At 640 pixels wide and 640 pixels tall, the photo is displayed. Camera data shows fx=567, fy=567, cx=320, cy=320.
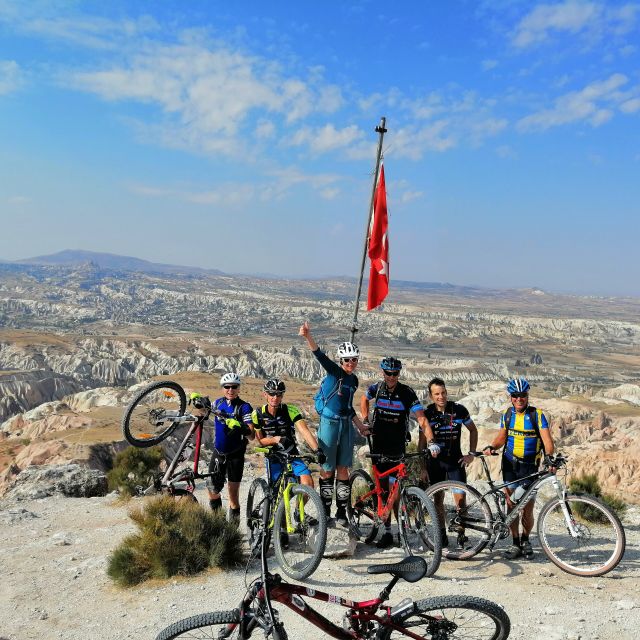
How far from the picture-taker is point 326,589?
20.6 feet

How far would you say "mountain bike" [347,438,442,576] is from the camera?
20.9 feet

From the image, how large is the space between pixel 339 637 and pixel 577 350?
18173 cm

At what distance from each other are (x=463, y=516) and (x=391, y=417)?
150 centimetres

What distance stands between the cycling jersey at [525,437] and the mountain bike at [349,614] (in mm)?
3027

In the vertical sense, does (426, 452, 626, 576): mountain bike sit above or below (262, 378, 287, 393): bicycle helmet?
below

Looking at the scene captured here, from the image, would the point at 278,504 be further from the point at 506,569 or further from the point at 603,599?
the point at 603,599

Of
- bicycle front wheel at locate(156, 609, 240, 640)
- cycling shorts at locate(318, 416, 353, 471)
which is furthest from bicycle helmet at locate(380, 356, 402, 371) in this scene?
bicycle front wheel at locate(156, 609, 240, 640)

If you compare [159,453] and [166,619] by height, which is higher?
[166,619]

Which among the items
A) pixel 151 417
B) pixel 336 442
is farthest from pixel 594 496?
pixel 151 417

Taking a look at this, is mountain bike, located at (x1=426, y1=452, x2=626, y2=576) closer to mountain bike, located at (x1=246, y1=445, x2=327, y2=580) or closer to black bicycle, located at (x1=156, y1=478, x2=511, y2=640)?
mountain bike, located at (x1=246, y1=445, x2=327, y2=580)

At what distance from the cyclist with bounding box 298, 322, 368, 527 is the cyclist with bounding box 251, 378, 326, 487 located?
0.25 m

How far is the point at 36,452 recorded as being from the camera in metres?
27.7

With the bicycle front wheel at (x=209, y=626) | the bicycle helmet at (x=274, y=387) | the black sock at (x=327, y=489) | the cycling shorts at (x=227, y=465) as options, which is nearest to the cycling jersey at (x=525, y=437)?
the black sock at (x=327, y=489)

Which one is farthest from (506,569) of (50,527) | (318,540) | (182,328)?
(182,328)
